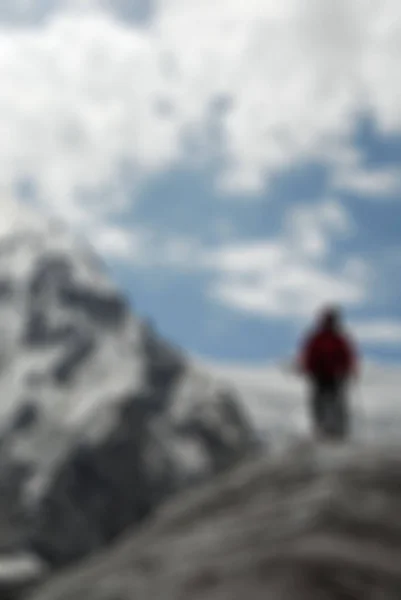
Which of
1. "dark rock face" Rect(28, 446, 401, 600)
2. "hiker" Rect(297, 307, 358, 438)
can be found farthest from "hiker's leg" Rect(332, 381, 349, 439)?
"dark rock face" Rect(28, 446, 401, 600)

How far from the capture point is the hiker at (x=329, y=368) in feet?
70.6

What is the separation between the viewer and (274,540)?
1198cm

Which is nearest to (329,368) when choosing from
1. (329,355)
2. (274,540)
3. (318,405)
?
(329,355)

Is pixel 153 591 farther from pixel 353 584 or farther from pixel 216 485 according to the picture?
pixel 216 485

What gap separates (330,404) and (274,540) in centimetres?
1025

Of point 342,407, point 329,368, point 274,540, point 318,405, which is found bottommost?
point 274,540

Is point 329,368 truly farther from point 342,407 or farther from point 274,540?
point 274,540

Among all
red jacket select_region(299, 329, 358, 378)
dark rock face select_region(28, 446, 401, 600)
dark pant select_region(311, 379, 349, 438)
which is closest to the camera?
dark rock face select_region(28, 446, 401, 600)

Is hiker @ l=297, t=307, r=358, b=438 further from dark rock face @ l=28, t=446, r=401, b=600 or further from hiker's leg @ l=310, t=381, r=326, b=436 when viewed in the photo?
dark rock face @ l=28, t=446, r=401, b=600

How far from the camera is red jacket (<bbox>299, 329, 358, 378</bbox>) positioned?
21.5 m

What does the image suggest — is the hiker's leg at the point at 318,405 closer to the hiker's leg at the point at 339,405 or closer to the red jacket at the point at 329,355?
the hiker's leg at the point at 339,405

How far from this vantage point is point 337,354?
2152 cm

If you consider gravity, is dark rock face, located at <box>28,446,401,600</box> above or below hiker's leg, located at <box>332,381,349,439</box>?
below

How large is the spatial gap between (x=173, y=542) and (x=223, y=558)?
2.05m
